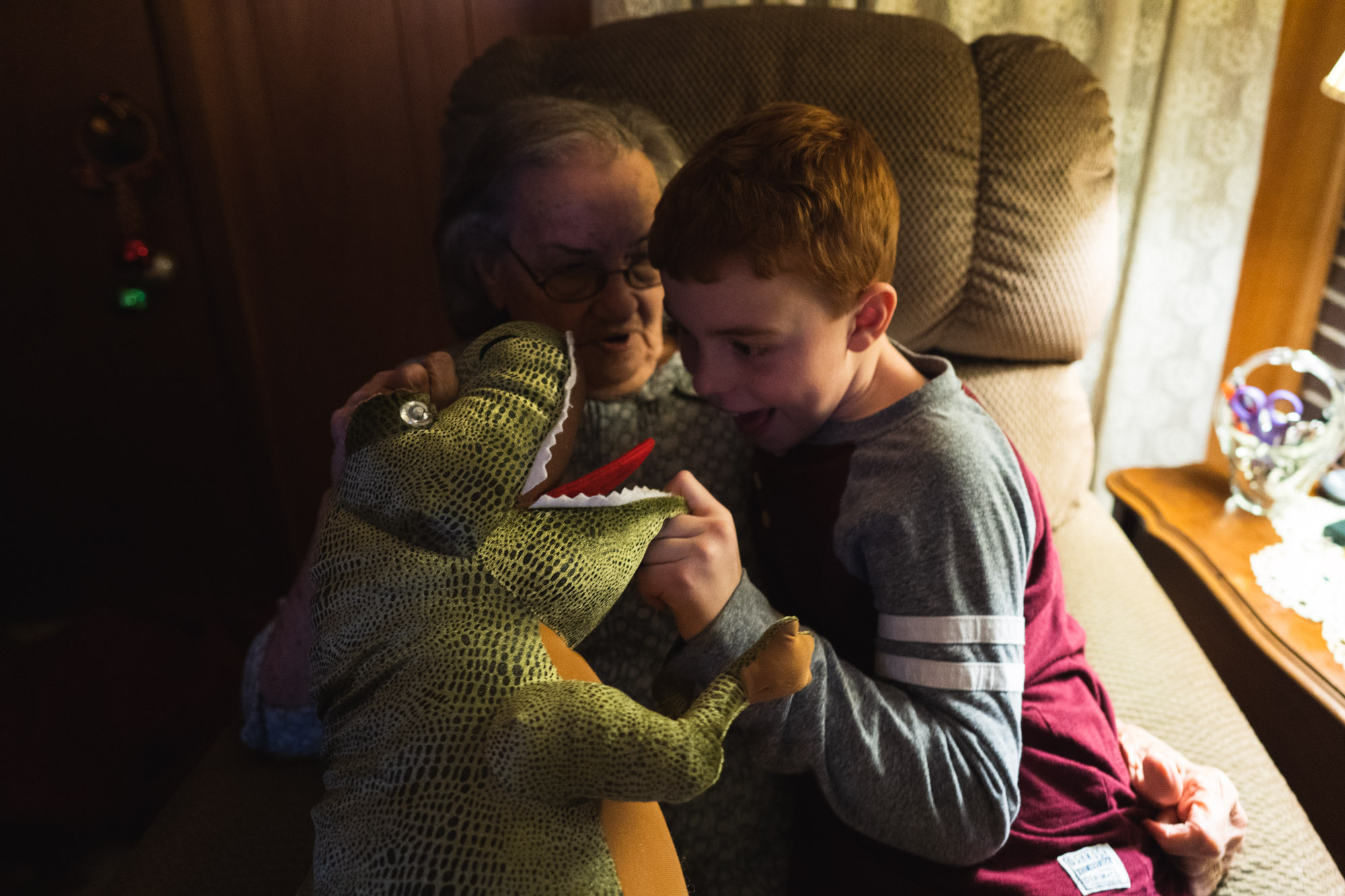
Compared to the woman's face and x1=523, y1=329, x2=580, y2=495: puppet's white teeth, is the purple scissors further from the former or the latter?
→ x1=523, y1=329, x2=580, y2=495: puppet's white teeth

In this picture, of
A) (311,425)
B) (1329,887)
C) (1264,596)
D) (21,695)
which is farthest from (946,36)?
Result: (21,695)

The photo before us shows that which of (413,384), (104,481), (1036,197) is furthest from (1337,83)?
(104,481)

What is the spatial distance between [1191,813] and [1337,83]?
2.95 ft

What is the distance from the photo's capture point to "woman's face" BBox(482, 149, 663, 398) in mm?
927

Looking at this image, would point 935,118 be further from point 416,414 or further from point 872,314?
point 416,414

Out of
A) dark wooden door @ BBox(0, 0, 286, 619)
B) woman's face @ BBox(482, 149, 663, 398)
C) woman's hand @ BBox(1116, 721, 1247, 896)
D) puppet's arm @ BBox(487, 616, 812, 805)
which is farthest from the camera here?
dark wooden door @ BBox(0, 0, 286, 619)

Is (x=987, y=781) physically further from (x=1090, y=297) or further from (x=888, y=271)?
(x=1090, y=297)

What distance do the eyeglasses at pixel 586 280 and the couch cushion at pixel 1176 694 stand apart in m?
0.73

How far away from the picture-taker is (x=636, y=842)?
0.52m

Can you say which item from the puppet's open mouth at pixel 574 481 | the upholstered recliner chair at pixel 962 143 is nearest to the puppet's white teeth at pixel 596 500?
the puppet's open mouth at pixel 574 481

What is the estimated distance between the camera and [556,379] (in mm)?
588

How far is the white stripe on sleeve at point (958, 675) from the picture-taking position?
710 mm

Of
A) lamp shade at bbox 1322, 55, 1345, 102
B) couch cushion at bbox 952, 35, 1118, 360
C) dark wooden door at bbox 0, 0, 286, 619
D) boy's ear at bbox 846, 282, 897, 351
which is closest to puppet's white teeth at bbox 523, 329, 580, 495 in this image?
boy's ear at bbox 846, 282, 897, 351

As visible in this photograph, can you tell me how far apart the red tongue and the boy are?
0.06 m
